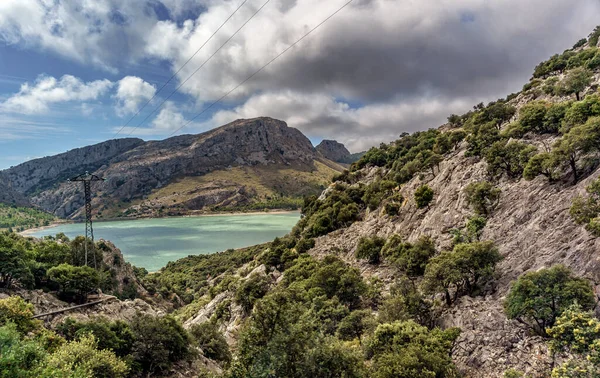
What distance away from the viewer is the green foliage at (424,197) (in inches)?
1677

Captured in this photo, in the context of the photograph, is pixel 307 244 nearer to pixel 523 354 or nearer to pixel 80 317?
pixel 80 317

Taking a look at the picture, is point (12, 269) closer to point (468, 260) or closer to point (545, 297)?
point (468, 260)

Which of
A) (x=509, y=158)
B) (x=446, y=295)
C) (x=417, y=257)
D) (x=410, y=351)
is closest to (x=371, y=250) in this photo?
(x=417, y=257)

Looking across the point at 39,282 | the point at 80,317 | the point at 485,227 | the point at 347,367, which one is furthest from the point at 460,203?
the point at 39,282

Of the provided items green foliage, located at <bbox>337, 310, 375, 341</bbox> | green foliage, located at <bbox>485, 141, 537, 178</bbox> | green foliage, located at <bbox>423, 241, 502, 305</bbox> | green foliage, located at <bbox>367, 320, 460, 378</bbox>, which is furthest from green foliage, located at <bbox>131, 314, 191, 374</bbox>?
green foliage, located at <bbox>485, 141, 537, 178</bbox>

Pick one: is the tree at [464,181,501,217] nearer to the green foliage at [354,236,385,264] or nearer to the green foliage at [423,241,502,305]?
the green foliage at [423,241,502,305]

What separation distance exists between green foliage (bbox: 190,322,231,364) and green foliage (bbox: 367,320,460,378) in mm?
19674

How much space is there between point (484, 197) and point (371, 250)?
16.4 m

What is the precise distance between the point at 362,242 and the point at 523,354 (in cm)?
2645

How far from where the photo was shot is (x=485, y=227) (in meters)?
30.2

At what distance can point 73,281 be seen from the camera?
Result: 32.6 metres

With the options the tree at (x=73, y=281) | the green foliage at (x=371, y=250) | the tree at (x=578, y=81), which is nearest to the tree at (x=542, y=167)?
the tree at (x=578, y=81)

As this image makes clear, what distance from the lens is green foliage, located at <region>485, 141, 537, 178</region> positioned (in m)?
31.6

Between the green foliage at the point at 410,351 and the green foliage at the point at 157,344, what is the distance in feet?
57.6
